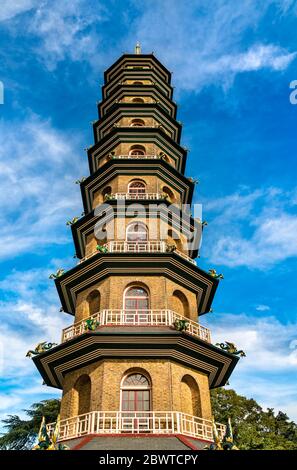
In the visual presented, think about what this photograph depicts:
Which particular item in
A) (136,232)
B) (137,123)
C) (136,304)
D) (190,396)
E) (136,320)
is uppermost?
(137,123)

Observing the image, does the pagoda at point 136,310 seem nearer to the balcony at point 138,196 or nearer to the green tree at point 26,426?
the balcony at point 138,196

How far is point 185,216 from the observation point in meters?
22.8

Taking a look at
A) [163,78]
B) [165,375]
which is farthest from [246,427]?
[163,78]

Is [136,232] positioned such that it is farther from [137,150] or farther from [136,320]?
[137,150]

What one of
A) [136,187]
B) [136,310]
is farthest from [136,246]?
[136,187]

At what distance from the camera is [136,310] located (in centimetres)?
1758

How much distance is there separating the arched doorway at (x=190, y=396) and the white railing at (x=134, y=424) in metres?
0.66

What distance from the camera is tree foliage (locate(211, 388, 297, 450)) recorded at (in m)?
28.3

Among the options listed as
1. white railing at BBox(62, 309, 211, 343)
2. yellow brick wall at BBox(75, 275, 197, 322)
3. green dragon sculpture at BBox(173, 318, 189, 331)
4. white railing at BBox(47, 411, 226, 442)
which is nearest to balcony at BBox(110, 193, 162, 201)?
yellow brick wall at BBox(75, 275, 197, 322)

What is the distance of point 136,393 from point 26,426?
24.3 meters

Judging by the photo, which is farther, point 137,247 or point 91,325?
point 137,247

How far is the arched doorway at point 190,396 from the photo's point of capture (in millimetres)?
16125

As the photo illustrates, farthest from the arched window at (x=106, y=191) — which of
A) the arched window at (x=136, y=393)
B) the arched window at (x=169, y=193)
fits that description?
the arched window at (x=136, y=393)

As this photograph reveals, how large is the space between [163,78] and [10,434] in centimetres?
3191
